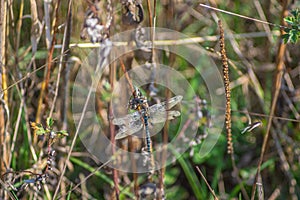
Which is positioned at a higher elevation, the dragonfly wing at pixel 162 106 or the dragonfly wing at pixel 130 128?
the dragonfly wing at pixel 162 106

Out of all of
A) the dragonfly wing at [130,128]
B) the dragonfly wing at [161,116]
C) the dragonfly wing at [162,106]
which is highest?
the dragonfly wing at [162,106]

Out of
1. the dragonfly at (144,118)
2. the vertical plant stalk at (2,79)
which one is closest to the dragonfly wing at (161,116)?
the dragonfly at (144,118)

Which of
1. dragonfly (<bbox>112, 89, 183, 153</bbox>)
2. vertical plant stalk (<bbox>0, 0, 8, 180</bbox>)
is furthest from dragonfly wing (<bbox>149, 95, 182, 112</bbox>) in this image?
vertical plant stalk (<bbox>0, 0, 8, 180</bbox>)

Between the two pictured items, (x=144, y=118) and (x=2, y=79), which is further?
(x=2, y=79)

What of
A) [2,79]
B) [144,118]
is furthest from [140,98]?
[2,79]

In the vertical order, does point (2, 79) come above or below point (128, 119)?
above

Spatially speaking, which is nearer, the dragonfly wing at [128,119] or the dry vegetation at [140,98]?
the dragonfly wing at [128,119]

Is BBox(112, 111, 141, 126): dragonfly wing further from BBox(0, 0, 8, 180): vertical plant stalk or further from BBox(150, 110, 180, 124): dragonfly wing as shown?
BBox(0, 0, 8, 180): vertical plant stalk

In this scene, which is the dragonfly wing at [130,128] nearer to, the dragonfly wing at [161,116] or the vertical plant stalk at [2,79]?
the dragonfly wing at [161,116]

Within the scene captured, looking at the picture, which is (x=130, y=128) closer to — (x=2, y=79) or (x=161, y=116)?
(x=161, y=116)
